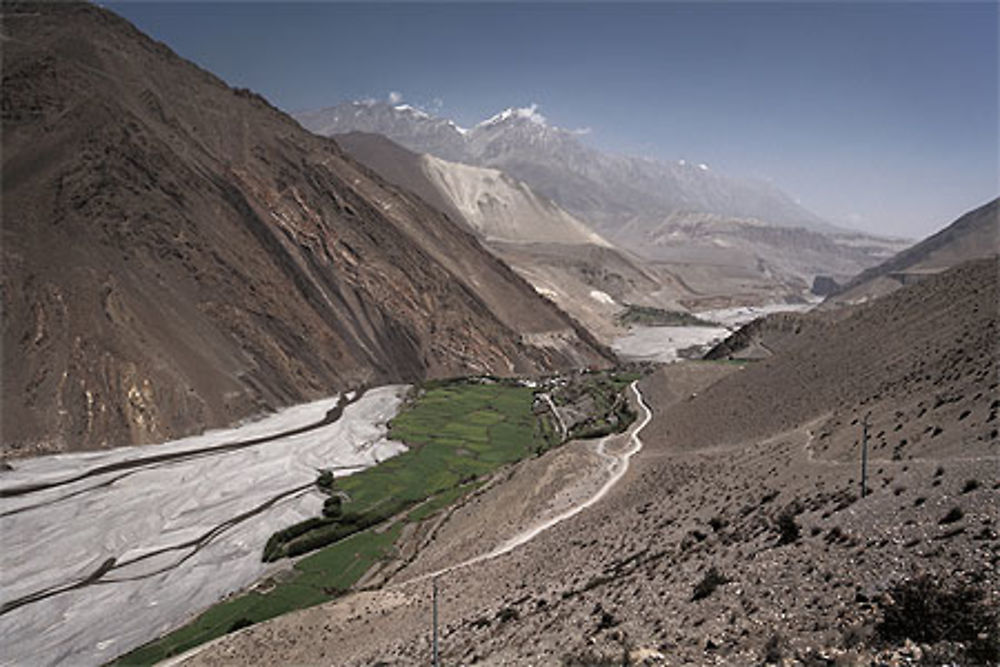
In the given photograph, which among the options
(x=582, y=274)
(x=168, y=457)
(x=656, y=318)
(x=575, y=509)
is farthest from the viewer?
(x=582, y=274)

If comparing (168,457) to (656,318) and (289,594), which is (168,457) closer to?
(289,594)

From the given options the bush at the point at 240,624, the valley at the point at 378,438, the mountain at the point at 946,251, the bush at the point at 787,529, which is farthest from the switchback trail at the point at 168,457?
the mountain at the point at 946,251

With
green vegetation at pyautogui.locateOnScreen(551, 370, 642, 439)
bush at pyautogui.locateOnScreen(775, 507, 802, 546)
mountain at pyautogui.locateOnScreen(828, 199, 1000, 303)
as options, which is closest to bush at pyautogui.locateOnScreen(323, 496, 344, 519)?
green vegetation at pyautogui.locateOnScreen(551, 370, 642, 439)

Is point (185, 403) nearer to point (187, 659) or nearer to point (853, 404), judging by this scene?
point (187, 659)

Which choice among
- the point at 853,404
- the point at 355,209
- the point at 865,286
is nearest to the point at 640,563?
the point at 853,404

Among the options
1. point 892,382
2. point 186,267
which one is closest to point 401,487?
point 892,382

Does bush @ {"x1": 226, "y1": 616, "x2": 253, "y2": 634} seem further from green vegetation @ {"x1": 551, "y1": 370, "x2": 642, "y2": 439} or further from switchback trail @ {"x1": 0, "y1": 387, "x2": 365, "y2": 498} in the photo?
green vegetation @ {"x1": 551, "y1": 370, "x2": 642, "y2": 439}
